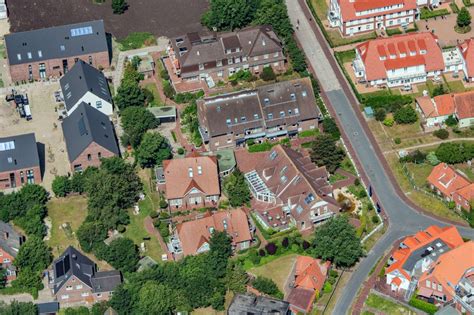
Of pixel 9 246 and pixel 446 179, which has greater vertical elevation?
pixel 446 179

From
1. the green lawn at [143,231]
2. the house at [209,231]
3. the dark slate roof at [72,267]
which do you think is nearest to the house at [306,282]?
the house at [209,231]

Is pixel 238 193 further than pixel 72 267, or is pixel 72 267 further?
pixel 238 193

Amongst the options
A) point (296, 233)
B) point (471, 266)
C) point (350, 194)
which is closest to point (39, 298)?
point (296, 233)

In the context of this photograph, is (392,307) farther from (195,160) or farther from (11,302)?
(11,302)

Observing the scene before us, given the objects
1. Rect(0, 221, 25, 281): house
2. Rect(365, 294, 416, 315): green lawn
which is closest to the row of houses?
Rect(365, 294, 416, 315): green lawn

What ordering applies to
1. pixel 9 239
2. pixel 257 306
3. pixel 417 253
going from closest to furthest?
pixel 257 306 → pixel 417 253 → pixel 9 239

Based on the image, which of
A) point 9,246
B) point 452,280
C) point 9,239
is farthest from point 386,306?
point 9,239

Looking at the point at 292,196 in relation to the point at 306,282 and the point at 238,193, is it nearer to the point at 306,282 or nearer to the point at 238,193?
the point at 238,193
